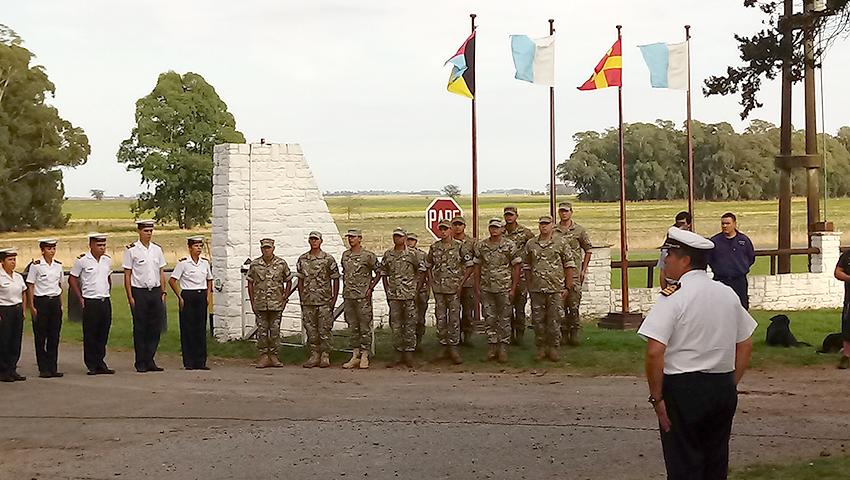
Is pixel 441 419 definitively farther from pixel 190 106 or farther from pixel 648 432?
pixel 190 106

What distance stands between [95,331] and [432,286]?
14.7 feet

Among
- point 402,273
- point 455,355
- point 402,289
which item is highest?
point 402,273

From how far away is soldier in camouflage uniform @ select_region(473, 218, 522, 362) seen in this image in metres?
13.0

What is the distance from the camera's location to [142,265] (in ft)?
43.5

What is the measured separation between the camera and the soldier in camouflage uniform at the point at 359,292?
1313 cm

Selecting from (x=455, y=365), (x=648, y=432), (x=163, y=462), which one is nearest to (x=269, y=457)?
(x=163, y=462)

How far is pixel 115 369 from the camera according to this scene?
13453 mm

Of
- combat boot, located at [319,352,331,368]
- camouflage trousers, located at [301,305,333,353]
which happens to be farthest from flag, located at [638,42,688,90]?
combat boot, located at [319,352,331,368]

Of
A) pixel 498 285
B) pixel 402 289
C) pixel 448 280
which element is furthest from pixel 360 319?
pixel 498 285

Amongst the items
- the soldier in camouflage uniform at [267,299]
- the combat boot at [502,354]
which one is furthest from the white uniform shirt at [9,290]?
the combat boot at [502,354]

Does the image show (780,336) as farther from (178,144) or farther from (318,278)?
(178,144)

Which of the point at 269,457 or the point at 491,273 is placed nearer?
the point at 269,457

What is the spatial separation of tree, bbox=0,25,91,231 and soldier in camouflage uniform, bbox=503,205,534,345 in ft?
161

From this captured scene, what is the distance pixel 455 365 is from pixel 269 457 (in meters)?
5.31
